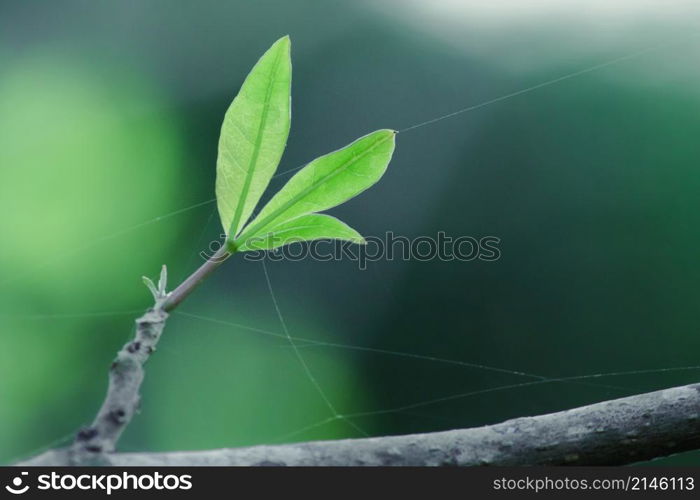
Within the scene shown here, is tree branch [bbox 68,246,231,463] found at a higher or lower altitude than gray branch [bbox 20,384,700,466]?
higher

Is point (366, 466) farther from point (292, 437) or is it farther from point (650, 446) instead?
point (292, 437)

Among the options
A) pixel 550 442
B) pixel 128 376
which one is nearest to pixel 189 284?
pixel 128 376

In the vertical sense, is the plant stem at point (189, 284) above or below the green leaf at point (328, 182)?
below

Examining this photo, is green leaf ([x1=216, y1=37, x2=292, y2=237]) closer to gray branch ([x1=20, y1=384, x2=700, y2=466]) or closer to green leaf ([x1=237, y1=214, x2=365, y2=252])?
green leaf ([x1=237, y1=214, x2=365, y2=252])

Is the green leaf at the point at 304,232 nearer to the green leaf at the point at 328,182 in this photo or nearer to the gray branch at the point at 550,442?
the green leaf at the point at 328,182

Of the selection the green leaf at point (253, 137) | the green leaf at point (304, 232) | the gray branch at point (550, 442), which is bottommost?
the gray branch at point (550, 442)

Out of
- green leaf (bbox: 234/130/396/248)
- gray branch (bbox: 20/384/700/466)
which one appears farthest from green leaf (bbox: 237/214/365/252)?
gray branch (bbox: 20/384/700/466)

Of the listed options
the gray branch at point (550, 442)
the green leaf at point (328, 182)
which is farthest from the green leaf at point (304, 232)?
the gray branch at point (550, 442)
